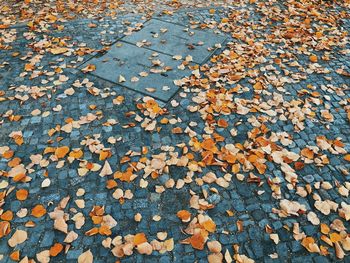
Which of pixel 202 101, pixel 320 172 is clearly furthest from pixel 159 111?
pixel 320 172

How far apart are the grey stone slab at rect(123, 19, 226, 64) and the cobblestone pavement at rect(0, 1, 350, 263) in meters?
0.18

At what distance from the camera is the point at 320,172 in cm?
352

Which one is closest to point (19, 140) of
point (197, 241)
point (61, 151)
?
point (61, 151)

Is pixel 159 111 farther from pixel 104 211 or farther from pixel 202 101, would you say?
pixel 104 211

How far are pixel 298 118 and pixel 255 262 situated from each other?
203cm

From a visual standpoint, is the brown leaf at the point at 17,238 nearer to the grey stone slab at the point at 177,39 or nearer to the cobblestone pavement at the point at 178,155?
the cobblestone pavement at the point at 178,155

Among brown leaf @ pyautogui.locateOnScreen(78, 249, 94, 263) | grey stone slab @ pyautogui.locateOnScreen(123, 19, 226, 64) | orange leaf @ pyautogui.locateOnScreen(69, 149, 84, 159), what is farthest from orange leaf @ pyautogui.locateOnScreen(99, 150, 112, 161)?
grey stone slab @ pyautogui.locateOnScreen(123, 19, 226, 64)

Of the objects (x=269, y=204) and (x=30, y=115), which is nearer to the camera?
(x=269, y=204)

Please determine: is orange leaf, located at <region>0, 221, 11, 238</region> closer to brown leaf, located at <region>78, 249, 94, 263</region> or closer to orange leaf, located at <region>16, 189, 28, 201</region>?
orange leaf, located at <region>16, 189, 28, 201</region>

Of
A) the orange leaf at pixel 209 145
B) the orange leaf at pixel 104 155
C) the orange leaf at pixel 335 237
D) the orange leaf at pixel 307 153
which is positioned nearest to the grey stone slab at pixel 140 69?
the orange leaf at pixel 209 145

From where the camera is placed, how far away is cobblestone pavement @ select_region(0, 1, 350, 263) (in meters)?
2.91

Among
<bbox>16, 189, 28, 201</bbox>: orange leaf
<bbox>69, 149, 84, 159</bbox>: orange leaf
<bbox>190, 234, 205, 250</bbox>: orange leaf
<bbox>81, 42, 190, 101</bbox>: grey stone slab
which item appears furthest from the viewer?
<bbox>81, 42, 190, 101</bbox>: grey stone slab

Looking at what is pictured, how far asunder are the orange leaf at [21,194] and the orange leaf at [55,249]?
0.64m

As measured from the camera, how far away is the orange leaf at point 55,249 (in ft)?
9.10
